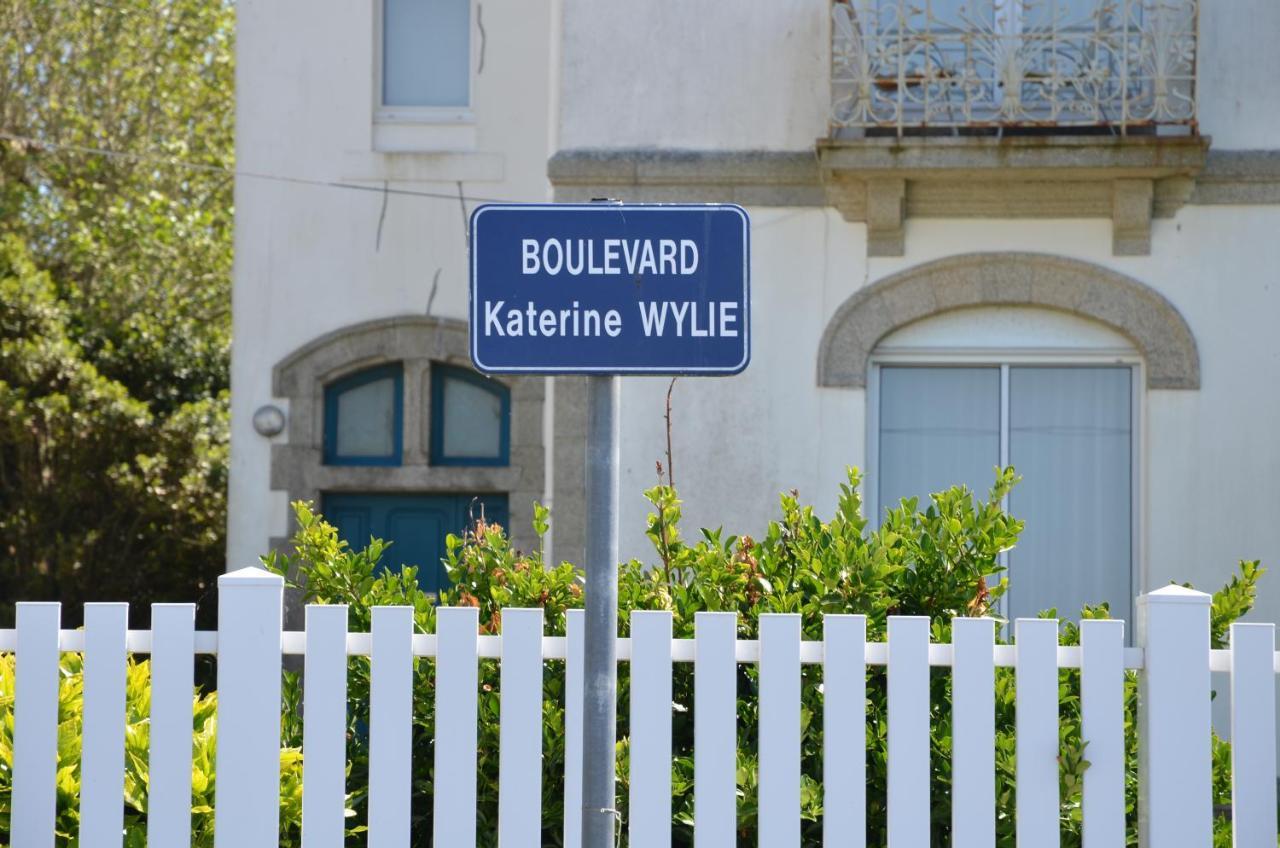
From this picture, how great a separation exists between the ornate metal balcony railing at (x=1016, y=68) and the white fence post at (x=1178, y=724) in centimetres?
458

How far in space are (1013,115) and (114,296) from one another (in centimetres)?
933

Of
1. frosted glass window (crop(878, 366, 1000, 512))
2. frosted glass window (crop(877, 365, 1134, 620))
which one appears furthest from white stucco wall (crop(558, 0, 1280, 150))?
frosted glass window (crop(877, 365, 1134, 620))

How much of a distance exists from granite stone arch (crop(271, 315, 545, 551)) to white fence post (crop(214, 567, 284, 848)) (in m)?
6.15

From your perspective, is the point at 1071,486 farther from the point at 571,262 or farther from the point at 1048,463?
the point at 571,262

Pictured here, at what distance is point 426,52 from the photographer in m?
11.2

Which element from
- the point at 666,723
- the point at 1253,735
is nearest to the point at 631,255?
the point at 666,723

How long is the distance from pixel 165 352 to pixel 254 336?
451cm

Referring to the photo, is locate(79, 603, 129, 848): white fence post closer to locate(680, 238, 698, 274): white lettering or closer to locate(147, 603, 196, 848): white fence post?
locate(147, 603, 196, 848): white fence post

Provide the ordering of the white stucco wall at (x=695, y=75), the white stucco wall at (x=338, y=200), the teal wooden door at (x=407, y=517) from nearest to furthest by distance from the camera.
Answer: the white stucco wall at (x=695, y=75), the white stucco wall at (x=338, y=200), the teal wooden door at (x=407, y=517)

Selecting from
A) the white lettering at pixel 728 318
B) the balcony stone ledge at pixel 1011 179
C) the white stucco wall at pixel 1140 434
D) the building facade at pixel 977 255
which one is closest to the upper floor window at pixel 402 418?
the building facade at pixel 977 255

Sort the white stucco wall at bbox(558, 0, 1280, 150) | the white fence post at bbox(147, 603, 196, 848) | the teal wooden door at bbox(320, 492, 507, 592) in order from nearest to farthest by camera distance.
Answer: the white fence post at bbox(147, 603, 196, 848) → the white stucco wall at bbox(558, 0, 1280, 150) → the teal wooden door at bbox(320, 492, 507, 592)

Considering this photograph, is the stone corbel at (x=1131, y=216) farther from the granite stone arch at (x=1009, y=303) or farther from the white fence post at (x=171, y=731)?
the white fence post at (x=171, y=731)

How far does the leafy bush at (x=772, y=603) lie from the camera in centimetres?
499

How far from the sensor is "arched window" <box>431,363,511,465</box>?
11.2 m
